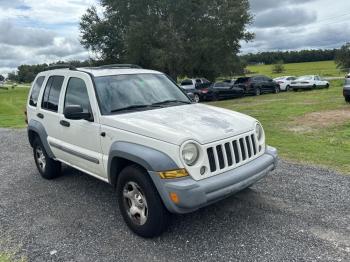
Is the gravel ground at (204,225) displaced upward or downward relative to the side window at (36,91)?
downward

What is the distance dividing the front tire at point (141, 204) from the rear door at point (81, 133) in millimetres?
599

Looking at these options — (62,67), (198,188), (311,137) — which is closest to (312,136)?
(311,137)

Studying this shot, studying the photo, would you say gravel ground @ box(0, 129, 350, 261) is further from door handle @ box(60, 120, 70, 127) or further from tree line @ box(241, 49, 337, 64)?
tree line @ box(241, 49, 337, 64)

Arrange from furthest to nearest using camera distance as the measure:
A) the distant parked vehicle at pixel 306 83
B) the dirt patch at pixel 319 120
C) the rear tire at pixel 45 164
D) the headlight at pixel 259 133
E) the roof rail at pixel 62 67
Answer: the distant parked vehicle at pixel 306 83 < the dirt patch at pixel 319 120 < the rear tire at pixel 45 164 < the roof rail at pixel 62 67 < the headlight at pixel 259 133

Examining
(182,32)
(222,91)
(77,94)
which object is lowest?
(222,91)

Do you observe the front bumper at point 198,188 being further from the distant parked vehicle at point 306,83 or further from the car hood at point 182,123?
the distant parked vehicle at point 306,83

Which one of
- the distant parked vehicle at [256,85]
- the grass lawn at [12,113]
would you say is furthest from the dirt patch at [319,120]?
the distant parked vehicle at [256,85]

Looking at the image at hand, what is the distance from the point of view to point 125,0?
3023 cm

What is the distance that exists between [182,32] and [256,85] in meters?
7.37

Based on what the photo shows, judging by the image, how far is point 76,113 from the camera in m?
4.62

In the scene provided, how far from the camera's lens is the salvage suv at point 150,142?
3758 mm

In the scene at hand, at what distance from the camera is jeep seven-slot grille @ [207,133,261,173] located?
3.91 m

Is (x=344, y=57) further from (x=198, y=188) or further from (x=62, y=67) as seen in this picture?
(x=198, y=188)

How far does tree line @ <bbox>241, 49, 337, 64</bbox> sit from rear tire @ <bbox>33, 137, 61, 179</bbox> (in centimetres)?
9971
